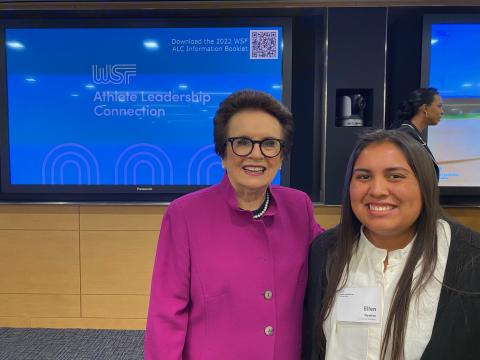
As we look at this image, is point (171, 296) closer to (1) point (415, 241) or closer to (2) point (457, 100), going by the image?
(1) point (415, 241)

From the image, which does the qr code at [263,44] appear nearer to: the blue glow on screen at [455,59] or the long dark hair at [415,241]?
the blue glow on screen at [455,59]

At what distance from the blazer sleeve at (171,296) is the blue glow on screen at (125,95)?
6.86ft

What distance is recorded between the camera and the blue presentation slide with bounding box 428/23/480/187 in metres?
3.25

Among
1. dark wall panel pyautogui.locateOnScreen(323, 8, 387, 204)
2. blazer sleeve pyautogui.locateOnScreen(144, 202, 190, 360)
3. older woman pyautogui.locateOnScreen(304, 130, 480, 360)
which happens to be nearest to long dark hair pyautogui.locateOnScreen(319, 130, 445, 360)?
older woman pyautogui.locateOnScreen(304, 130, 480, 360)

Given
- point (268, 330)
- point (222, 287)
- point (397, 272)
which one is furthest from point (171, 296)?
point (397, 272)

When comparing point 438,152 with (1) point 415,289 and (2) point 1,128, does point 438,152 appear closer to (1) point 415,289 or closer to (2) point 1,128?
(1) point 415,289

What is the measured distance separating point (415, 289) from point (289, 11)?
110 inches

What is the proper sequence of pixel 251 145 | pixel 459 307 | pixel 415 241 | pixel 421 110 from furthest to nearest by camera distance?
pixel 421 110 → pixel 251 145 → pixel 415 241 → pixel 459 307

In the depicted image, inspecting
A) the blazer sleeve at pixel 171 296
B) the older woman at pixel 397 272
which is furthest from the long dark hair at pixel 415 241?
the blazer sleeve at pixel 171 296

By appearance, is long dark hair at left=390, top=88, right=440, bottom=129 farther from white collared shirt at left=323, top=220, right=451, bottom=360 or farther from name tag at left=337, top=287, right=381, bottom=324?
name tag at left=337, top=287, right=381, bottom=324

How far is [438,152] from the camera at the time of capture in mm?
3348

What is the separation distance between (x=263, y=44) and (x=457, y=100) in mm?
1718

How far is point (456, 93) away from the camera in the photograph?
3.30 metres

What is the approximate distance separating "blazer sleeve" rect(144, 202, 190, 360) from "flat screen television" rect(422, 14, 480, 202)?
2.84 m
